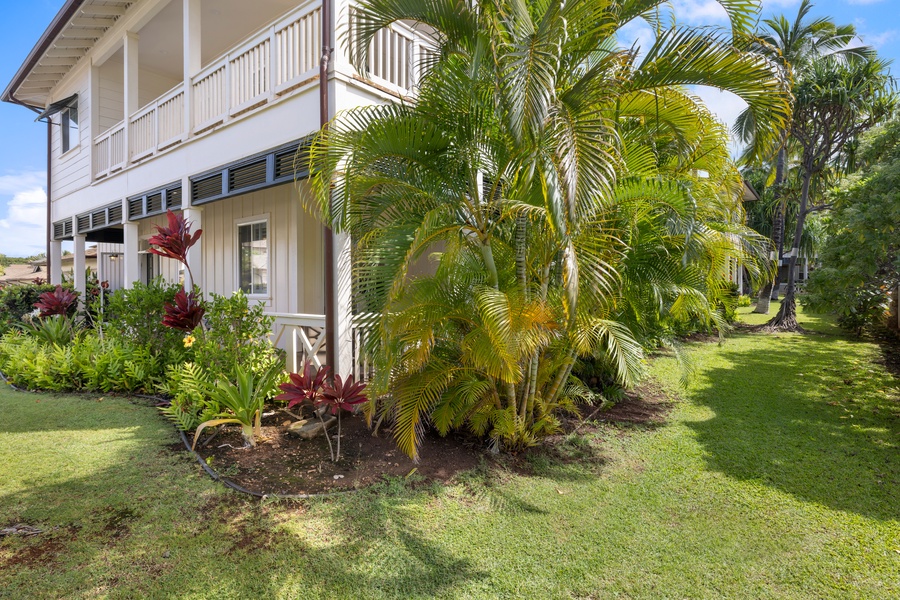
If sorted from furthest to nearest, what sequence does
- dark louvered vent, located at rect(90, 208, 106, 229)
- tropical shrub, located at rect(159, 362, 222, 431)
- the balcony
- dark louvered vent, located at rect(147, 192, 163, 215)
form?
dark louvered vent, located at rect(90, 208, 106, 229) → dark louvered vent, located at rect(147, 192, 163, 215) → the balcony → tropical shrub, located at rect(159, 362, 222, 431)

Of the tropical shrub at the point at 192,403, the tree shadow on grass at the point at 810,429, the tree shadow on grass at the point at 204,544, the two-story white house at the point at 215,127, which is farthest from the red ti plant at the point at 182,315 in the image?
the tree shadow on grass at the point at 810,429

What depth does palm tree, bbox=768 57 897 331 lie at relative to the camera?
12219 millimetres

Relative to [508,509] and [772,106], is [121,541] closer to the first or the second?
[508,509]

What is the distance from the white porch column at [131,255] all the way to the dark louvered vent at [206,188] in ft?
8.50

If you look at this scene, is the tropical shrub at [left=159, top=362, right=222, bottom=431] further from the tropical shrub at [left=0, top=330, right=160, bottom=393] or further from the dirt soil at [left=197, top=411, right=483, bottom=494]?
the tropical shrub at [left=0, top=330, right=160, bottom=393]

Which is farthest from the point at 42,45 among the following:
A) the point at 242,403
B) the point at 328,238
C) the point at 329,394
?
the point at 329,394

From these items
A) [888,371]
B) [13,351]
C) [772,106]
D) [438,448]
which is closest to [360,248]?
[438,448]

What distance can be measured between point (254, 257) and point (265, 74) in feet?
11.8

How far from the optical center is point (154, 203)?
28.0 ft

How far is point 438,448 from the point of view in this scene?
4426 millimetres

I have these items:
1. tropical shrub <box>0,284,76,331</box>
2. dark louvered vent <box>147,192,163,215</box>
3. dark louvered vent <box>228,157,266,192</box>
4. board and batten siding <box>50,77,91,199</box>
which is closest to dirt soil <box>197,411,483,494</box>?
dark louvered vent <box>228,157,266,192</box>

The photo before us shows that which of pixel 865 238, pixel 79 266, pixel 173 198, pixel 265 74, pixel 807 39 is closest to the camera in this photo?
pixel 265 74

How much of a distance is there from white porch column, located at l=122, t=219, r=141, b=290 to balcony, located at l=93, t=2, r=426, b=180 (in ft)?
6.03

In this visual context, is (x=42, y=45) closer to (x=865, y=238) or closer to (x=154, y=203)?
(x=154, y=203)
